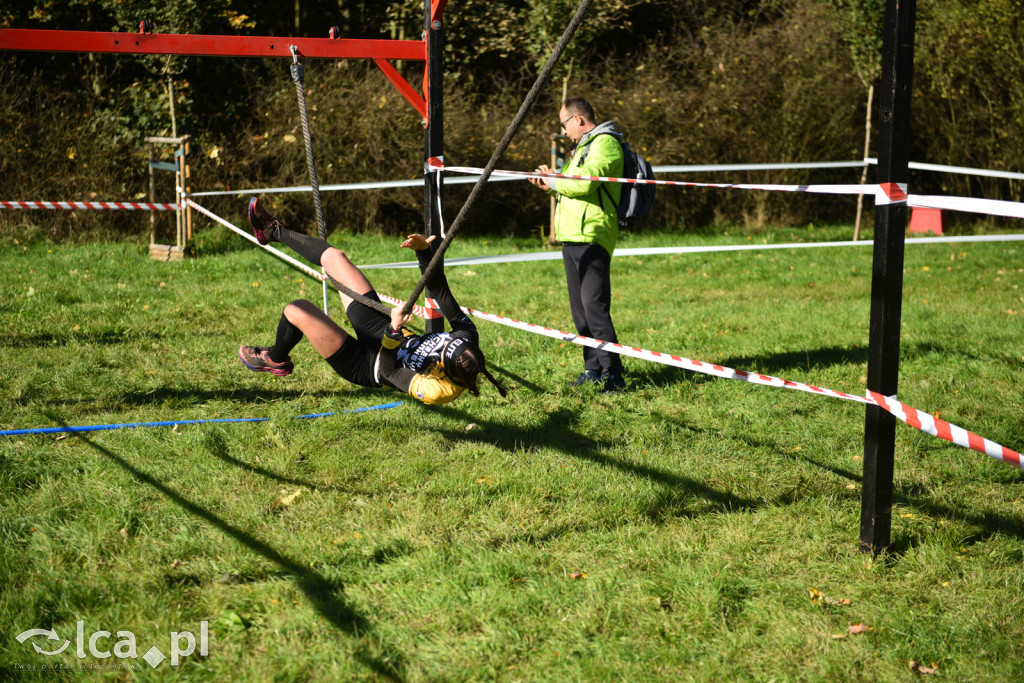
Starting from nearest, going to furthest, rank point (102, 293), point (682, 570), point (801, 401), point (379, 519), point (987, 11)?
point (682, 570) < point (379, 519) < point (801, 401) < point (102, 293) < point (987, 11)

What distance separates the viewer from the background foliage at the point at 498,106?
1299cm

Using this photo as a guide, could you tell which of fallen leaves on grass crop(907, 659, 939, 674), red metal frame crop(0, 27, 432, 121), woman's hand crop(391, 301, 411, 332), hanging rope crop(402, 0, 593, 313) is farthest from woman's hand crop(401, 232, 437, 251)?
fallen leaves on grass crop(907, 659, 939, 674)

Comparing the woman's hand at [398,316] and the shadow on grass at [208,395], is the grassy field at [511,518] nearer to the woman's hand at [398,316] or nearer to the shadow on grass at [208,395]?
the shadow on grass at [208,395]

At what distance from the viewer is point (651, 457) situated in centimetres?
468

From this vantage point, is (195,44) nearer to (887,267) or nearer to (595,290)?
(595,290)

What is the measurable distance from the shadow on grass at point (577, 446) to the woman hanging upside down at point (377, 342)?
676mm

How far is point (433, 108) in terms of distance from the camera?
5.34m

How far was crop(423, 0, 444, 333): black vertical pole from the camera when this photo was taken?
5.16 m

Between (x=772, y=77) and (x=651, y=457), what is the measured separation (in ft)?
42.0

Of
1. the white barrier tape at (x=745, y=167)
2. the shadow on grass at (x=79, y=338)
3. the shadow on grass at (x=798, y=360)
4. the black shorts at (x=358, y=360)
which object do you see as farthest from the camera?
the white barrier tape at (x=745, y=167)

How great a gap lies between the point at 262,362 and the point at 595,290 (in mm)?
2319

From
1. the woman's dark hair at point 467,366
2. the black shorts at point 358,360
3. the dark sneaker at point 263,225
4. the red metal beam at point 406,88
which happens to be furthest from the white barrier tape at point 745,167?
the woman's dark hair at point 467,366

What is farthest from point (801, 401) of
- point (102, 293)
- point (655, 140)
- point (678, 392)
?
point (655, 140)

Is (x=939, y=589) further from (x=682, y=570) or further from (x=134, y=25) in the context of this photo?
(x=134, y=25)
